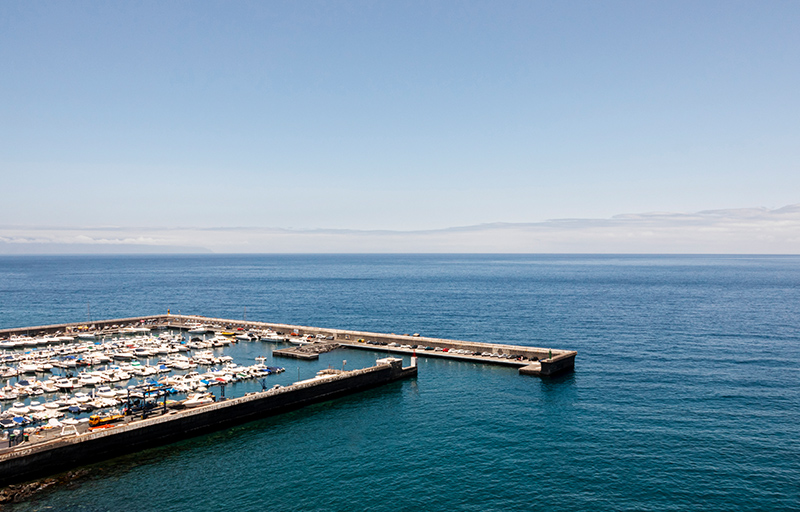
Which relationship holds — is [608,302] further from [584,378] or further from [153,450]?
[153,450]

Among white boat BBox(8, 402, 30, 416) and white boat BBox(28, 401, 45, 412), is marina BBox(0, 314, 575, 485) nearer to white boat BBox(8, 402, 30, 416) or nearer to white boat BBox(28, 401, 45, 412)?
white boat BBox(8, 402, 30, 416)

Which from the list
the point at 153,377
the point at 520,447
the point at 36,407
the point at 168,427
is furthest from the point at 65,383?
the point at 520,447

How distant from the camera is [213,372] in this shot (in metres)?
84.0

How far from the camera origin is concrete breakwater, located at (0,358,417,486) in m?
48.2

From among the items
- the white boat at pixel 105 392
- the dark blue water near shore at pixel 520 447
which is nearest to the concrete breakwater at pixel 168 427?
the dark blue water near shore at pixel 520 447

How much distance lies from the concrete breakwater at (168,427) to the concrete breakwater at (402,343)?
20.5 meters

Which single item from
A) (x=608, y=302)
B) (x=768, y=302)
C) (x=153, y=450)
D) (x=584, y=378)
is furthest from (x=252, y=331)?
(x=768, y=302)

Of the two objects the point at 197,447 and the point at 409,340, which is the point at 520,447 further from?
the point at 409,340

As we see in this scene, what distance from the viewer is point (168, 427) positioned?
5853 cm

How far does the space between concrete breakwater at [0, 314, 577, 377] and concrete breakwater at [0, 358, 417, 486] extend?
20.5m

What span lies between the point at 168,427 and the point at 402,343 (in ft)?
186

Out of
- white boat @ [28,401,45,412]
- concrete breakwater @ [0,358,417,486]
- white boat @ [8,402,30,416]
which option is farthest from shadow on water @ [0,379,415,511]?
white boat @ [28,401,45,412]

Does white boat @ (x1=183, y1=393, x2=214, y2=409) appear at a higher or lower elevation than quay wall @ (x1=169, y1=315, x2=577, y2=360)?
lower

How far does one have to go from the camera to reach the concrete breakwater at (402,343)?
8912 cm
